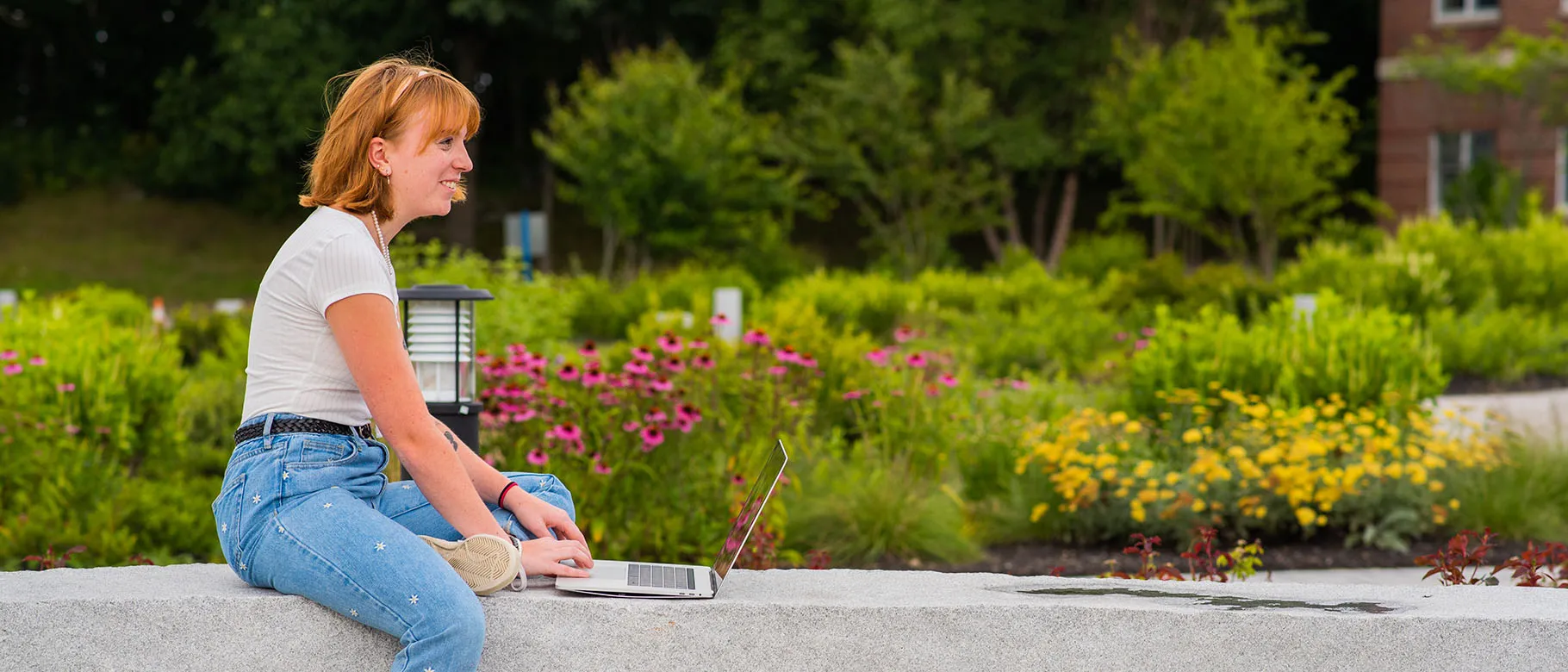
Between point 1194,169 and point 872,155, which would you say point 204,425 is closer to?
point 1194,169

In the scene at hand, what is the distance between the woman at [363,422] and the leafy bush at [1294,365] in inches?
191

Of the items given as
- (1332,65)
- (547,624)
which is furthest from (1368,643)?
(1332,65)

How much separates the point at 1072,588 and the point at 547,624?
1.08 m

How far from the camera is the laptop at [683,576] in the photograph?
8.87 feet


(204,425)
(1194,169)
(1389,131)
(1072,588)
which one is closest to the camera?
(1072,588)

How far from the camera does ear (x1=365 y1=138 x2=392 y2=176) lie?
2.57m

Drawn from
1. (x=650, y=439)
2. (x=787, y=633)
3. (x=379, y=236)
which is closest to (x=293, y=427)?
(x=379, y=236)

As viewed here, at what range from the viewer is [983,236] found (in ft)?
111

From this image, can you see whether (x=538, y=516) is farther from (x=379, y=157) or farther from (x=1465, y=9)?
(x=1465, y=9)

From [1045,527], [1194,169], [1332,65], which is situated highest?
[1332,65]

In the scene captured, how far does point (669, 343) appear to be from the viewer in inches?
219

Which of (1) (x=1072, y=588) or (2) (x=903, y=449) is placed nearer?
(1) (x=1072, y=588)

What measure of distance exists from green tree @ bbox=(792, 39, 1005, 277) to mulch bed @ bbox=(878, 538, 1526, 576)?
736 inches

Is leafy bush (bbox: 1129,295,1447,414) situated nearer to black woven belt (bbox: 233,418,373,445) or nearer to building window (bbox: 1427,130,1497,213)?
black woven belt (bbox: 233,418,373,445)
